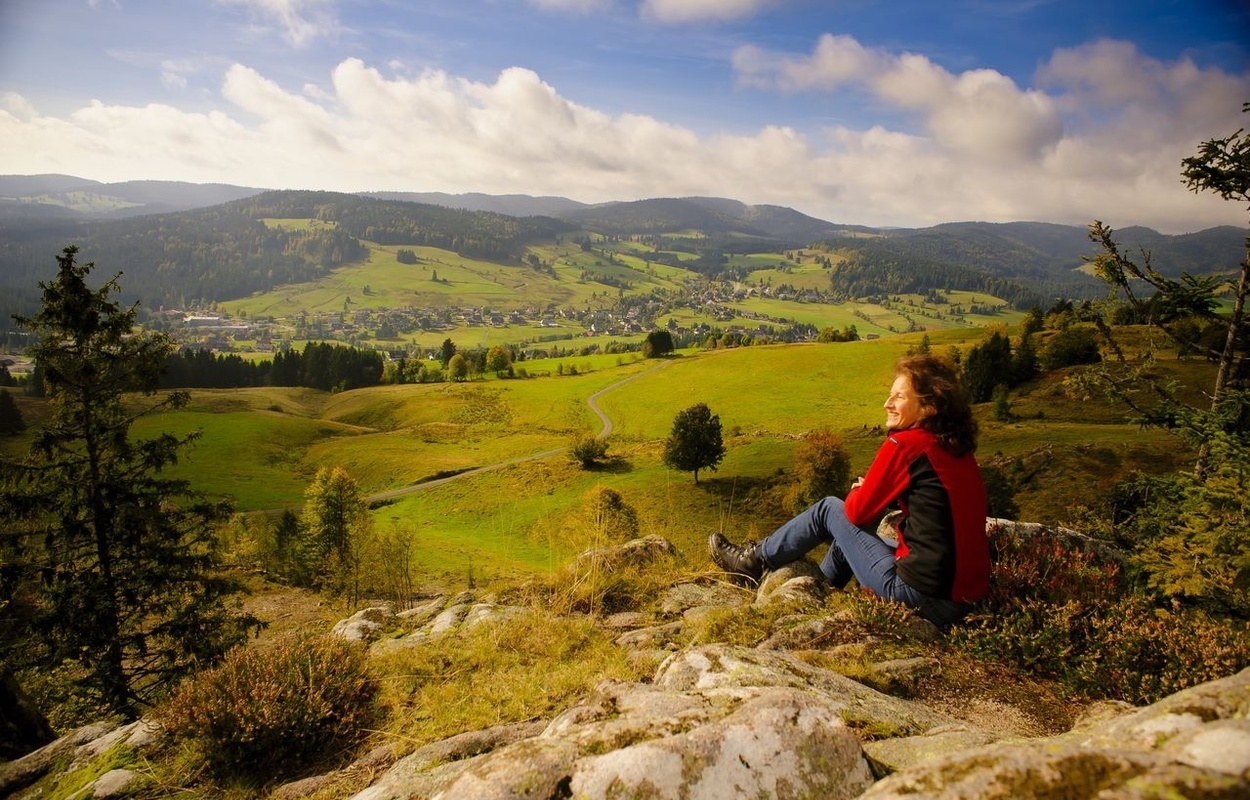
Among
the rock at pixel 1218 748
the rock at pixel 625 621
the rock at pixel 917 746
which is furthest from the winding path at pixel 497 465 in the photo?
the rock at pixel 1218 748

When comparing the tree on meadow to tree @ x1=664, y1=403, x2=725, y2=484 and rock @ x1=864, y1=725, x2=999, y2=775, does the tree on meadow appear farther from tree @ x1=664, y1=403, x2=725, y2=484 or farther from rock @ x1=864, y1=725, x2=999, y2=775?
tree @ x1=664, y1=403, x2=725, y2=484

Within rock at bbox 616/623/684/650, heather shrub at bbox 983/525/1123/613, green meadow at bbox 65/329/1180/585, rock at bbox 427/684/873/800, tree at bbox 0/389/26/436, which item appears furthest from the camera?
tree at bbox 0/389/26/436

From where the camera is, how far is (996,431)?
174 ft

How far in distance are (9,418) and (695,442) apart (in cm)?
9203

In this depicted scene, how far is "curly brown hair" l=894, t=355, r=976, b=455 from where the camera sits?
18.5 ft

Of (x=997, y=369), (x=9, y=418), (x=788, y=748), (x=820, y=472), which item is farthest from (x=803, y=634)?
(x=9, y=418)

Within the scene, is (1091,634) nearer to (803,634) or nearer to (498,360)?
(803,634)

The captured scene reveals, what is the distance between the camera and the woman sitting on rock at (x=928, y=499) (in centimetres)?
552

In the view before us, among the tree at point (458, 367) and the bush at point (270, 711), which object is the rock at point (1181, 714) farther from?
the tree at point (458, 367)

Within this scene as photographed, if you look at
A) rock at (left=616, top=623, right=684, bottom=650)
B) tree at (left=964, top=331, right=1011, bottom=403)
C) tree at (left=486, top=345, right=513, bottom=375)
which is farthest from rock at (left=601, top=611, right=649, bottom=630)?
tree at (left=486, top=345, right=513, bottom=375)

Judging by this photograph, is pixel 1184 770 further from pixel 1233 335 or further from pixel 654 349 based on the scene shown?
pixel 654 349

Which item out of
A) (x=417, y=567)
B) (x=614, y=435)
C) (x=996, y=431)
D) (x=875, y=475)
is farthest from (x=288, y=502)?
(x=996, y=431)

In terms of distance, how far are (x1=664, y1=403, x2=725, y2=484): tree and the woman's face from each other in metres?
47.7

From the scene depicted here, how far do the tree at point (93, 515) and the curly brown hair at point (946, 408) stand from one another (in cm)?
1652
